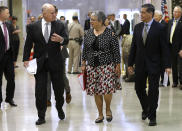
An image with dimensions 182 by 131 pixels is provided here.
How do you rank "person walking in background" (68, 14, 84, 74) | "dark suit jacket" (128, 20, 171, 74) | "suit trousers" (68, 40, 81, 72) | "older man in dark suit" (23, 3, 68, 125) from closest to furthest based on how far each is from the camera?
"dark suit jacket" (128, 20, 171, 74)
"older man in dark suit" (23, 3, 68, 125)
"person walking in background" (68, 14, 84, 74)
"suit trousers" (68, 40, 81, 72)

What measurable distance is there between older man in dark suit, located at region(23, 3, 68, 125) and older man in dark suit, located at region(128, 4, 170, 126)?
1.20 meters

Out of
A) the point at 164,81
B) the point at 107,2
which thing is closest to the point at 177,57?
the point at 164,81

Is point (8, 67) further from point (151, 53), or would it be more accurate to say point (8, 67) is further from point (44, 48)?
point (151, 53)

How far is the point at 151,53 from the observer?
19.1 ft

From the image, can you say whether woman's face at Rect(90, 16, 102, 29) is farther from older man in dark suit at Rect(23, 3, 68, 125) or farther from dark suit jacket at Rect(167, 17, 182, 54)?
dark suit jacket at Rect(167, 17, 182, 54)

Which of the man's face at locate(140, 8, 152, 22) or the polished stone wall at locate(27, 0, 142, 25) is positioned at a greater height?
the polished stone wall at locate(27, 0, 142, 25)

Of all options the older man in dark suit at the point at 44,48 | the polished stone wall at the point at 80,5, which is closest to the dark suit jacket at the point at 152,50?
the older man in dark suit at the point at 44,48

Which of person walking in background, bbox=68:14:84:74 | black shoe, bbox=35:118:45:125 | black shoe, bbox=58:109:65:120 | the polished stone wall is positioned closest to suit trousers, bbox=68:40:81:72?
person walking in background, bbox=68:14:84:74

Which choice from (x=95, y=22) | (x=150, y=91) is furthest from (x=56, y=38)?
(x=150, y=91)

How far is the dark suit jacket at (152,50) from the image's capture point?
5754 mm

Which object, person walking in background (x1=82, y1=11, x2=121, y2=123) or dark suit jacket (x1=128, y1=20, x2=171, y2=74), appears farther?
person walking in background (x1=82, y1=11, x2=121, y2=123)

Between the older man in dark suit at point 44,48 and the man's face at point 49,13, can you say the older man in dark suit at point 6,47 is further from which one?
the man's face at point 49,13

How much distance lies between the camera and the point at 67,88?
7824mm

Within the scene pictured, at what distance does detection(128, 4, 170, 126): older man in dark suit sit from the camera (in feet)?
18.9
